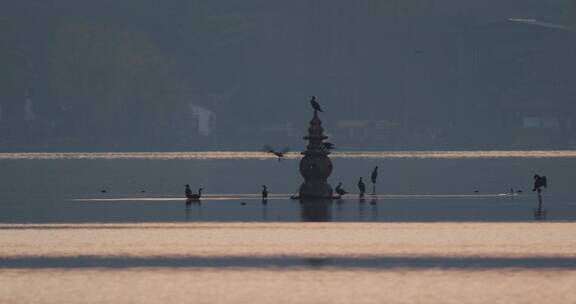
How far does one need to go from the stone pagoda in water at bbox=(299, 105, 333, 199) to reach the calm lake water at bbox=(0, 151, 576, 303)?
0.92m

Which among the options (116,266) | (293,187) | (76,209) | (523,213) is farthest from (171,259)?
(293,187)

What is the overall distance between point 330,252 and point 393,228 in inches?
406

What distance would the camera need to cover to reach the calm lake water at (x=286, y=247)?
47.6 m

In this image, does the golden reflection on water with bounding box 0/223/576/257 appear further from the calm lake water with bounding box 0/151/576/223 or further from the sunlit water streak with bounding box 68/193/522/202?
the sunlit water streak with bounding box 68/193/522/202

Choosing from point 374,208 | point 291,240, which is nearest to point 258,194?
point 374,208

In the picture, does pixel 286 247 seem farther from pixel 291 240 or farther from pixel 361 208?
pixel 361 208

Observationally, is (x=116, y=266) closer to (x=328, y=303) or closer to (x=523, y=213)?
(x=328, y=303)

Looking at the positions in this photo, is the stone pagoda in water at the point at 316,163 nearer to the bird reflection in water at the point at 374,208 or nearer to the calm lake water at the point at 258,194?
the calm lake water at the point at 258,194

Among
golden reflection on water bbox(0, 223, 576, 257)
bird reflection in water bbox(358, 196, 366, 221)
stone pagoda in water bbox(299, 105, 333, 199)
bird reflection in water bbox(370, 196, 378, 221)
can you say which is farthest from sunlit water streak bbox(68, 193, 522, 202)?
golden reflection on water bbox(0, 223, 576, 257)

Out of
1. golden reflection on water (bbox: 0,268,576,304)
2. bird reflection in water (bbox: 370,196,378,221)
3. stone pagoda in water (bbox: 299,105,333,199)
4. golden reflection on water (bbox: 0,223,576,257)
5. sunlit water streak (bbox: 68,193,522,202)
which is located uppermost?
stone pagoda in water (bbox: 299,105,333,199)

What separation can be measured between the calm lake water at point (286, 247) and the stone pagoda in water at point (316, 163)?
919 millimetres

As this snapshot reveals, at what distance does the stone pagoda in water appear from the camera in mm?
84125

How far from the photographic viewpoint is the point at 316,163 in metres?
84.1

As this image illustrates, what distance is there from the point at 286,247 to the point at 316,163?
24.0 metres
